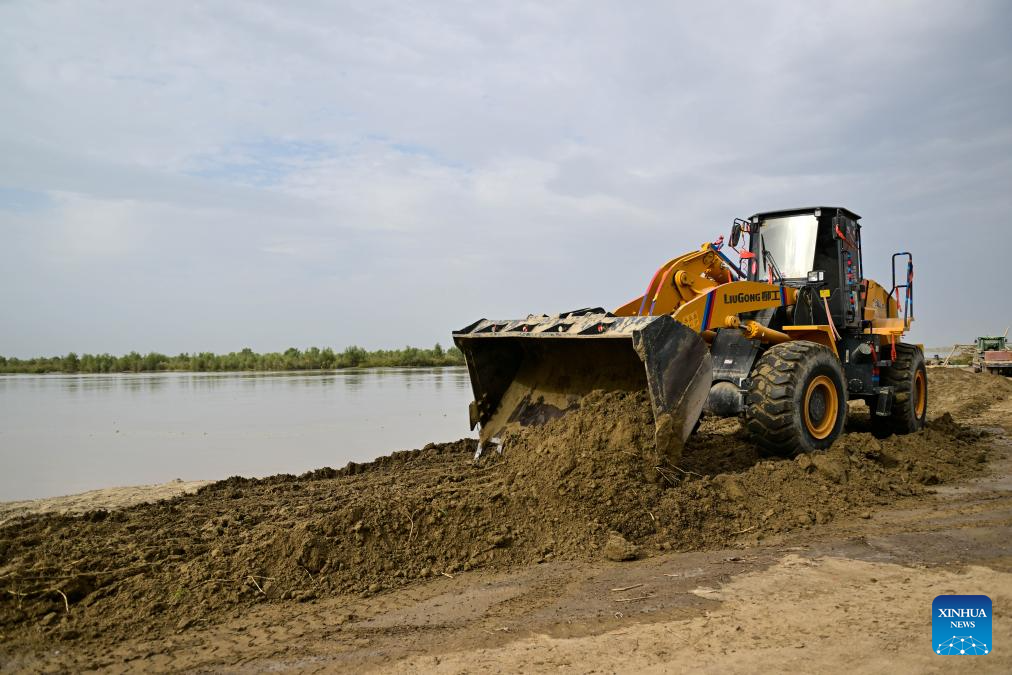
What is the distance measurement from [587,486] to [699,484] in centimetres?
100

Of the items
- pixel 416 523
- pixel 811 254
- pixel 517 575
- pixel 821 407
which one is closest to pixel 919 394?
pixel 811 254

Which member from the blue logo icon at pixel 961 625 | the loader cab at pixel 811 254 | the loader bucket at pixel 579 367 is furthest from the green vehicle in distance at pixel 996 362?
the blue logo icon at pixel 961 625

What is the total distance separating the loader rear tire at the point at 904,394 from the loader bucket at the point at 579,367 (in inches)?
183

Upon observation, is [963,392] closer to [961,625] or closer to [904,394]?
[904,394]

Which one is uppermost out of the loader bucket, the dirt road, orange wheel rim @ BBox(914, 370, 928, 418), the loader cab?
the loader cab

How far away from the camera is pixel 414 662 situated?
10.4 feet

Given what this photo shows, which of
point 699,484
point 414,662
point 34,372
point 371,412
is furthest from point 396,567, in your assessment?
point 34,372

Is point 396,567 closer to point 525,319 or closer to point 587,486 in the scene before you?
point 587,486

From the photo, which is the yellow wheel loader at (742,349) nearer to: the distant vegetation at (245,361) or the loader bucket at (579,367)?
the loader bucket at (579,367)

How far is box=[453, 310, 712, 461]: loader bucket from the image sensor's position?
5.66 meters

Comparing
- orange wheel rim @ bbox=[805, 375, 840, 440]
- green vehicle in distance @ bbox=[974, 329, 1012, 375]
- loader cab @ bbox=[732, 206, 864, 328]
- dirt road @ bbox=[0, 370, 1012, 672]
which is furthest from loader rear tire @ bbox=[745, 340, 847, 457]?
green vehicle in distance @ bbox=[974, 329, 1012, 375]

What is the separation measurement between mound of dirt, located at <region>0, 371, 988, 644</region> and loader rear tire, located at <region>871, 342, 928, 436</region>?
95.1 inches

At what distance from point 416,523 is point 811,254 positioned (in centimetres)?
645

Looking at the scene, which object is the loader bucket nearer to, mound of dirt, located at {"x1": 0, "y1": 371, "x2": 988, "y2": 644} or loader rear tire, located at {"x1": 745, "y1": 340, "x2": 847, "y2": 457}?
mound of dirt, located at {"x1": 0, "y1": 371, "x2": 988, "y2": 644}
